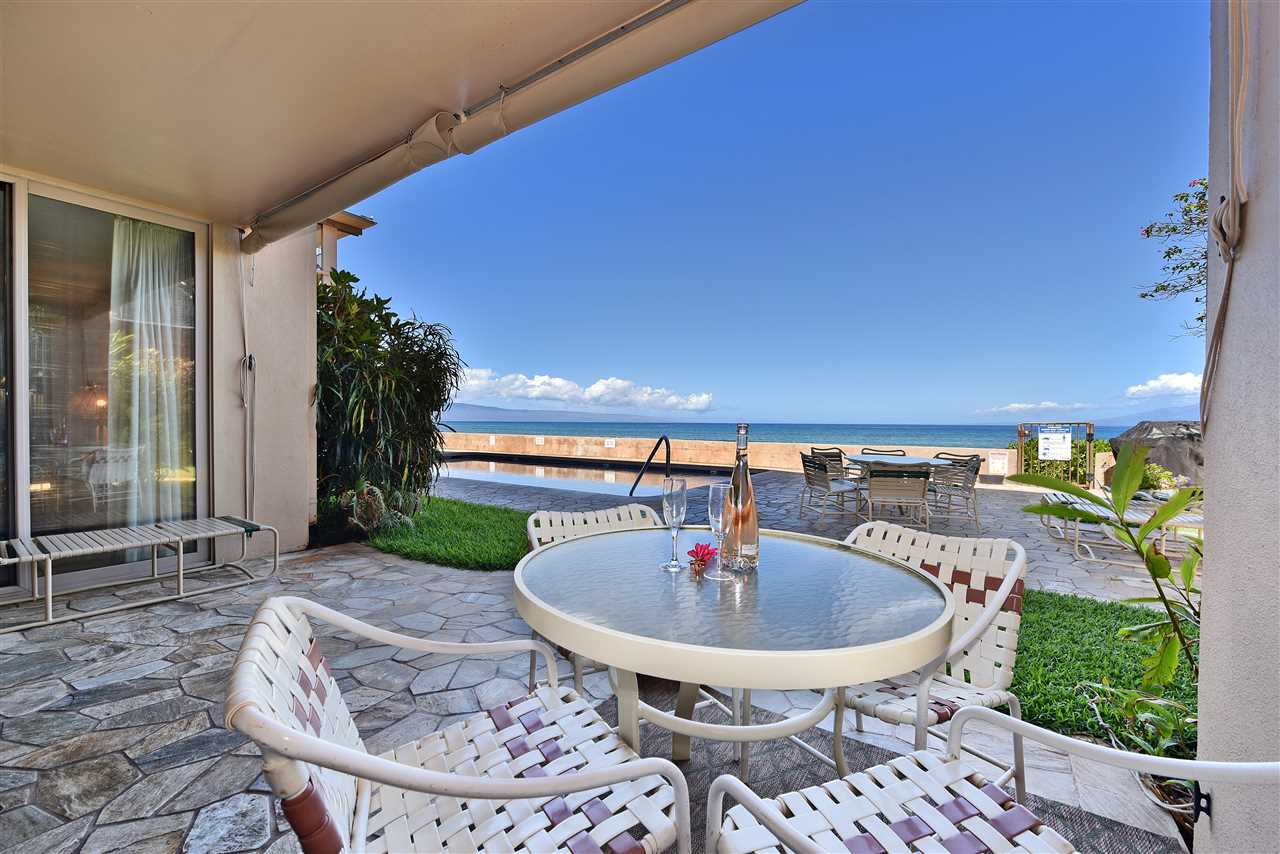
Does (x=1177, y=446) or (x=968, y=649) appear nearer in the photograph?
(x=968, y=649)

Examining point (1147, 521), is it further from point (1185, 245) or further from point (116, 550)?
point (1185, 245)

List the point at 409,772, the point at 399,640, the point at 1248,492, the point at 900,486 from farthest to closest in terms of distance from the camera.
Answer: the point at 900,486 → the point at 399,640 → the point at 1248,492 → the point at 409,772

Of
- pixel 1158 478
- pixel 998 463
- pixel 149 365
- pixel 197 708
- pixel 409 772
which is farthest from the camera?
pixel 998 463

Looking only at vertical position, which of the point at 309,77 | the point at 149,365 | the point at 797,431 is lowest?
the point at 797,431

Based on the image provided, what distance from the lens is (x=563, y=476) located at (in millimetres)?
12914

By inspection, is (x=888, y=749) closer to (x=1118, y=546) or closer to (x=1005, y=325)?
(x=1118, y=546)

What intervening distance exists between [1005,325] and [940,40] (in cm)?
1687

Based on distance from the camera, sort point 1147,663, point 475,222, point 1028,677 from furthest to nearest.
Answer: point 475,222, point 1028,677, point 1147,663

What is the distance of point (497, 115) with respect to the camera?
2328mm

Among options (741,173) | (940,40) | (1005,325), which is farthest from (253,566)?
(1005,325)

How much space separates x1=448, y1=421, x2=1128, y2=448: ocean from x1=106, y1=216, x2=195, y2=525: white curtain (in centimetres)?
3287

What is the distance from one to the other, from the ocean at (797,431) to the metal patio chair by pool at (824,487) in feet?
92.3

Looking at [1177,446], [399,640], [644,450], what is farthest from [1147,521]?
[644,450]

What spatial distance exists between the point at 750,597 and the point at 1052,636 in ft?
8.36
